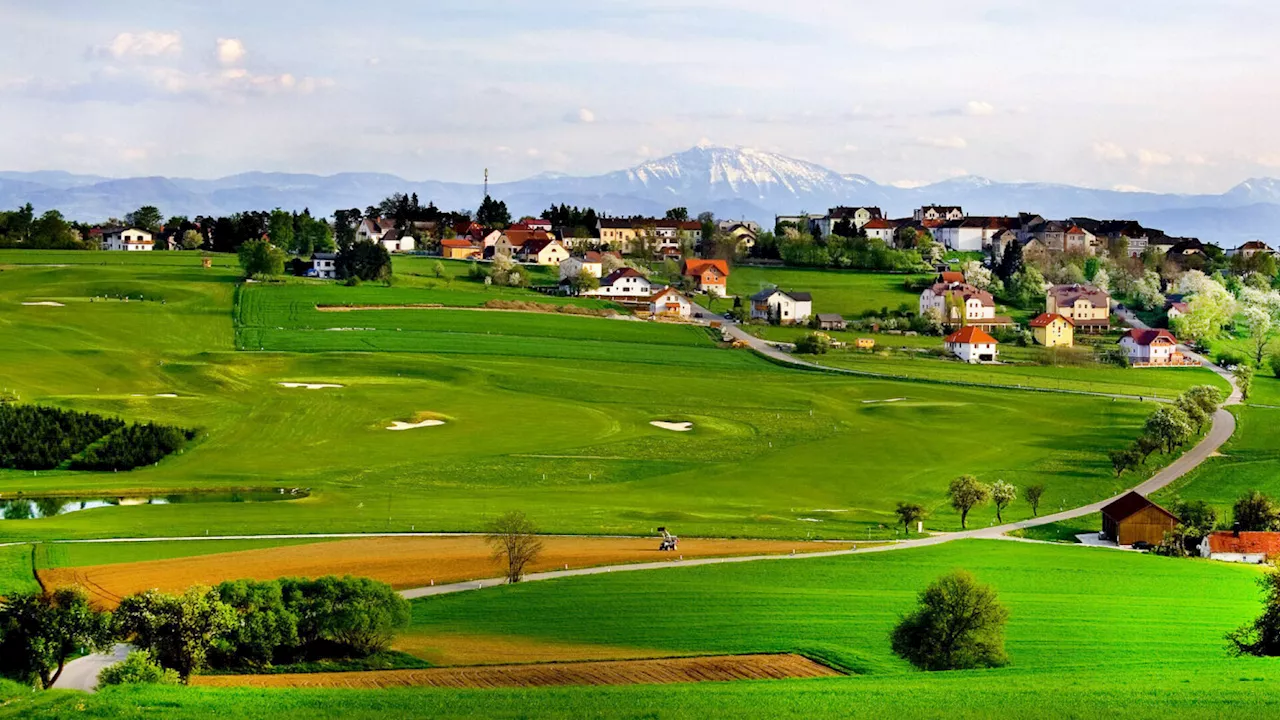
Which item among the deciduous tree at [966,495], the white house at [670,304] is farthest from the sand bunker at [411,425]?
the white house at [670,304]

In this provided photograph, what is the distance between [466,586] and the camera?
44.5 meters

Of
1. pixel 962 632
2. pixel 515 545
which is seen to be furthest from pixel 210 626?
pixel 962 632

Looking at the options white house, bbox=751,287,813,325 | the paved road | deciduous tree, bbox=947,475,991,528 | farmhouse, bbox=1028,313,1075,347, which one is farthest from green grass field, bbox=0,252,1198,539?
farmhouse, bbox=1028,313,1075,347

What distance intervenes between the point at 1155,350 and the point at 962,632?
9954 cm

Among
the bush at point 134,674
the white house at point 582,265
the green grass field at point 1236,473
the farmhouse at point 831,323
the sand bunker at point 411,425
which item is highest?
the white house at point 582,265

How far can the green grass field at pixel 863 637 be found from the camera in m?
28.6

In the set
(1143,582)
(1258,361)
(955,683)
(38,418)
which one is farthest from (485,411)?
(1258,361)

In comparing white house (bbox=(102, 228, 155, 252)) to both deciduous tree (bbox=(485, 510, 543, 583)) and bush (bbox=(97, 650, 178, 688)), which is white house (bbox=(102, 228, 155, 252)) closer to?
deciduous tree (bbox=(485, 510, 543, 583))

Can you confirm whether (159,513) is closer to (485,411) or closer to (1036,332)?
(485,411)

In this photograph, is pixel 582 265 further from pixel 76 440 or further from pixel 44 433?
pixel 44 433

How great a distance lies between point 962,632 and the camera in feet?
115

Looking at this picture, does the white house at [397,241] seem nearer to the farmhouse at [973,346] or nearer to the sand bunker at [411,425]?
the farmhouse at [973,346]

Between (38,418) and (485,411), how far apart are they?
1030 inches

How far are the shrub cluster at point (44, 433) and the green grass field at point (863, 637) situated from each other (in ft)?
122
